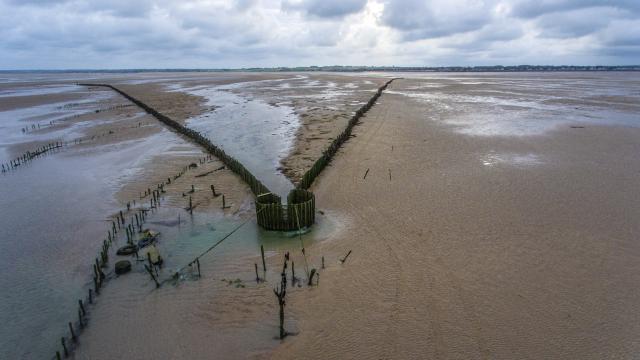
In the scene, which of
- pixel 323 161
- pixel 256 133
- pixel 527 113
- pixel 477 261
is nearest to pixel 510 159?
pixel 323 161

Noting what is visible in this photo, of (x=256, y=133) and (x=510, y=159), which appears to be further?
(x=256, y=133)

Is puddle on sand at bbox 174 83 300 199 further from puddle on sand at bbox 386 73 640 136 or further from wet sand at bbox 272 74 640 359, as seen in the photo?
puddle on sand at bbox 386 73 640 136

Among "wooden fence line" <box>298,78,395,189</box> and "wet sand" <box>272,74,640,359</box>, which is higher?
"wooden fence line" <box>298,78,395,189</box>

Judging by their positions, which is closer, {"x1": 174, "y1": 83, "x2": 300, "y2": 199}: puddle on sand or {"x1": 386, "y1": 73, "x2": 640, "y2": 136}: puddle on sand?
{"x1": 174, "y1": 83, "x2": 300, "y2": 199}: puddle on sand

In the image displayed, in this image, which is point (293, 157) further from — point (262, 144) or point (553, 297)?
point (553, 297)

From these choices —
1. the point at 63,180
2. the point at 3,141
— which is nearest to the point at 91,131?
the point at 3,141

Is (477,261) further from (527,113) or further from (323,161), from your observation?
(527,113)

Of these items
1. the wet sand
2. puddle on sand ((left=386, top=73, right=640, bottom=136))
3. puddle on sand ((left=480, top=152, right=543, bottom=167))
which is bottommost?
the wet sand

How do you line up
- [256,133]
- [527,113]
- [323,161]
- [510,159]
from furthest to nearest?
[527,113], [256,133], [510,159], [323,161]

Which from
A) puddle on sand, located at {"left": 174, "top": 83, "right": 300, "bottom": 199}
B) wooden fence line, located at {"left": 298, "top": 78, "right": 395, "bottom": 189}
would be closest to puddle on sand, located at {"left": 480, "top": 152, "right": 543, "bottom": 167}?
wooden fence line, located at {"left": 298, "top": 78, "right": 395, "bottom": 189}

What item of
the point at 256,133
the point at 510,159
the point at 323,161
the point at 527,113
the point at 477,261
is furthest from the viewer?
the point at 527,113
